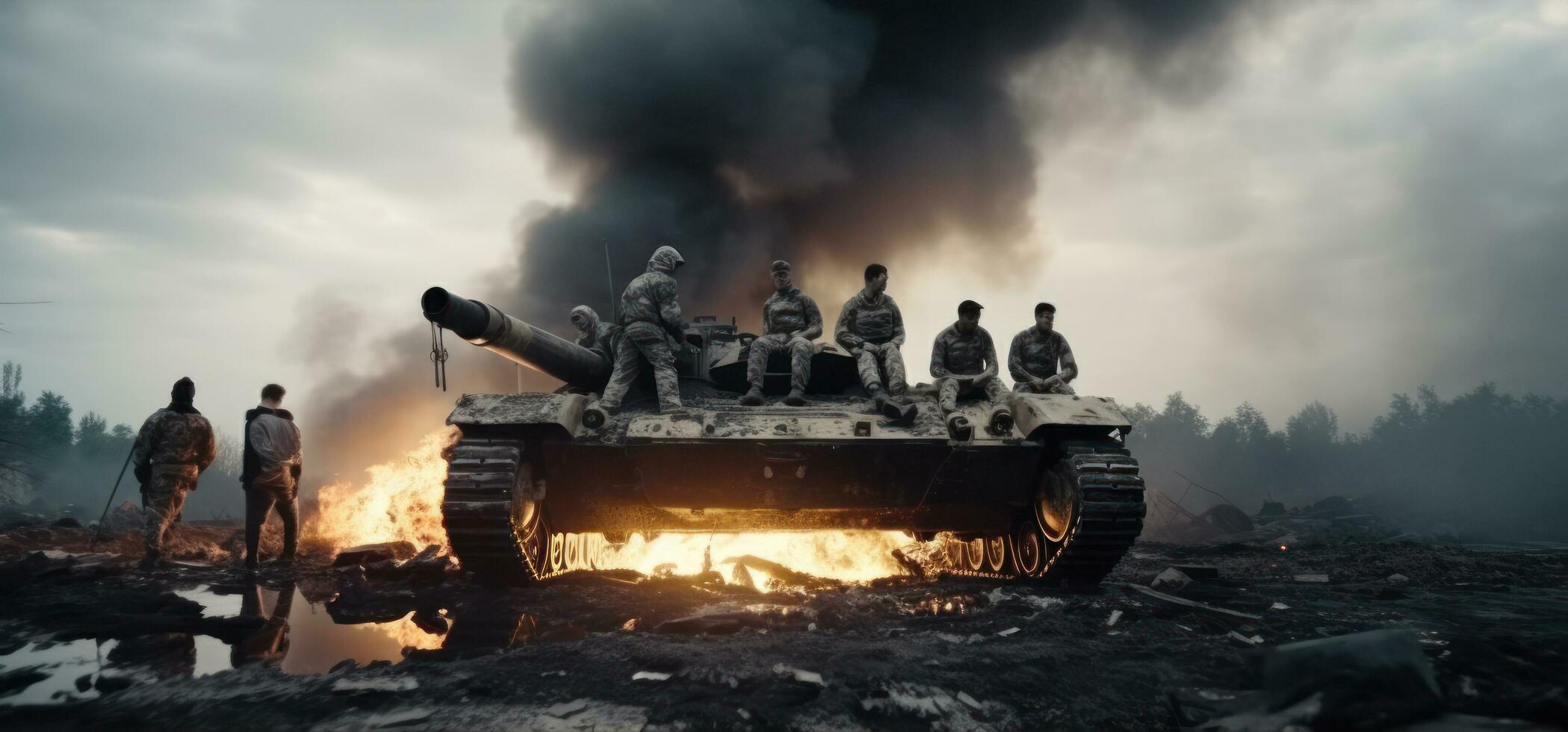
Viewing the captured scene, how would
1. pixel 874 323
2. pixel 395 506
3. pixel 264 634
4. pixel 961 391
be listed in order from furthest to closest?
1. pixel 395 506
2. pixel 874 323
3. pixel 961 391
4. pixel 264 634

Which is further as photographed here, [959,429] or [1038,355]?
[1038,355]

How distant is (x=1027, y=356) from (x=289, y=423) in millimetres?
7133

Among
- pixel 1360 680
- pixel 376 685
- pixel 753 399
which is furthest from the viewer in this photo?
pixel 753 399

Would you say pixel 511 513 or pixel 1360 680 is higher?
pixel 511 513

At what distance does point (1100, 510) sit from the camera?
5031mm

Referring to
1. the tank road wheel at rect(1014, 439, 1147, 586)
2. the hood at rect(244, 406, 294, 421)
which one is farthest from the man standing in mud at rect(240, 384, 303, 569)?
the tank road wheel at rect(1014, 439, 1147, 586)

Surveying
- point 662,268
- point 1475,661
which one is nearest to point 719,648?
point 1475,661

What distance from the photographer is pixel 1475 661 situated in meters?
2.96

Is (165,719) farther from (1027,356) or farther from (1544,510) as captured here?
(1544,510)

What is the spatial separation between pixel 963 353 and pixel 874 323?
86 centimetres

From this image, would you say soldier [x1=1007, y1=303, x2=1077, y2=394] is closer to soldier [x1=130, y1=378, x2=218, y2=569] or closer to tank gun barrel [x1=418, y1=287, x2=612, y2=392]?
tank gun barrel [x1=418, y1=287, x2=612, y2=392]

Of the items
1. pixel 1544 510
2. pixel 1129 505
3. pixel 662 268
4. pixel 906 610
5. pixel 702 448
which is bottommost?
pixel 1544 510

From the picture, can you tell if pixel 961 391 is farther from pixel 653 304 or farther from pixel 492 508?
pixel 492 508

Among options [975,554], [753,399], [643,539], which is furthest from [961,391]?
[643,539]
